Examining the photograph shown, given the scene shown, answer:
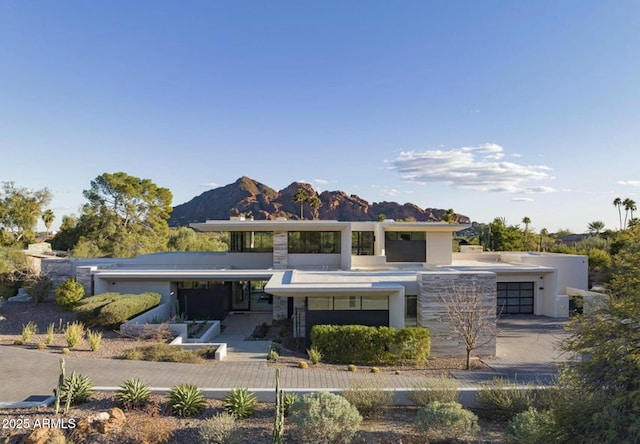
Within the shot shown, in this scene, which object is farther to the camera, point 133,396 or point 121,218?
point 121,218

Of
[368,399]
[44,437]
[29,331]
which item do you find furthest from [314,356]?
[29,331]

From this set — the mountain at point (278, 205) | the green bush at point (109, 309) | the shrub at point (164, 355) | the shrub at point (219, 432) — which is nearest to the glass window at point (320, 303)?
the shrub at point (164, 355)

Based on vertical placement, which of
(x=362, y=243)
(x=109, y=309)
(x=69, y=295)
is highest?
(x=362, y=243)

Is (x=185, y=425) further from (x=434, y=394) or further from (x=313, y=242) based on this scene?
(x=313, y=242)

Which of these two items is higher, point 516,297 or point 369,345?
point 516,297

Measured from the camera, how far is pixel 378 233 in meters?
24.4

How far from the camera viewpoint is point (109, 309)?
15672 mm

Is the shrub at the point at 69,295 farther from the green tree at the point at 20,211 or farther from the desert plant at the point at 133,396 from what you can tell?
the green tree at the point at 20,211

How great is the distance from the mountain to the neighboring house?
2766 inches

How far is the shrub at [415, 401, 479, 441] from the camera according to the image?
796cm

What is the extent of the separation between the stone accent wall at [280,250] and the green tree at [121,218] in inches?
866

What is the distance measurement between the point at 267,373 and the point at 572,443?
334 inches

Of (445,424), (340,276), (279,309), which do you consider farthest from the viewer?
(279,309)

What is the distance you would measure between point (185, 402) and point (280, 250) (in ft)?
46.1
